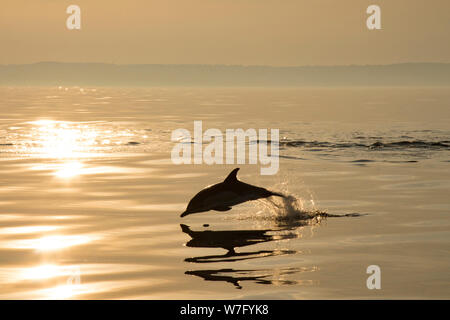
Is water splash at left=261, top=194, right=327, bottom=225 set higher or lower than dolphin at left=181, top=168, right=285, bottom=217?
lower

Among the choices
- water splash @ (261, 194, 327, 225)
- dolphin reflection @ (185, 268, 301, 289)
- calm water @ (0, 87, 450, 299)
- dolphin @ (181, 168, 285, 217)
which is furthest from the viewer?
water splash @ (261, 194, 327, 225)

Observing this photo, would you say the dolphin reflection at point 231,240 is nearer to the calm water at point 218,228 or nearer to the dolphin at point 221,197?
the calm water at point 218,228

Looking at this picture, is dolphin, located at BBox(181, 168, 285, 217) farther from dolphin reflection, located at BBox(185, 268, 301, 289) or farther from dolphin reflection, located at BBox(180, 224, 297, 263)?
dolphin reflection, located at BBox(185, 268, 301, 289)

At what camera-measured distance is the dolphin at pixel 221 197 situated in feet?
61.4

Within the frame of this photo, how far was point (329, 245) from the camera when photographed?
16.6m

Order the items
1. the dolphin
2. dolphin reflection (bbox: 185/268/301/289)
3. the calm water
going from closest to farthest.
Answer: the calm water → dolphin reflection (bbox: 185/268/301/289) → the dolphin

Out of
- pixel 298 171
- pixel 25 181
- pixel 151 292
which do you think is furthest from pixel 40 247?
pixel 298 171

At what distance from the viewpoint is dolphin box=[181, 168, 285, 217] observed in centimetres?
1870

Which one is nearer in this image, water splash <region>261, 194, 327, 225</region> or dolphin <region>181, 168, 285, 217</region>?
dolphin <region>181, 168, 285, 217</region>

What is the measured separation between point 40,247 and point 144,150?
20.3 meters

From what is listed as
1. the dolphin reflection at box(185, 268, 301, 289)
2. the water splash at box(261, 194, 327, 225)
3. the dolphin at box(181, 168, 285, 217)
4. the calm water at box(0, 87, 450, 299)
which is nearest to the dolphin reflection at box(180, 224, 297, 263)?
the calm water at box(0, 87, 450, 299)

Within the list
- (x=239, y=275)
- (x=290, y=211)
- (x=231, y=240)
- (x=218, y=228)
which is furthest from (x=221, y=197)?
(x=239, y=275)
